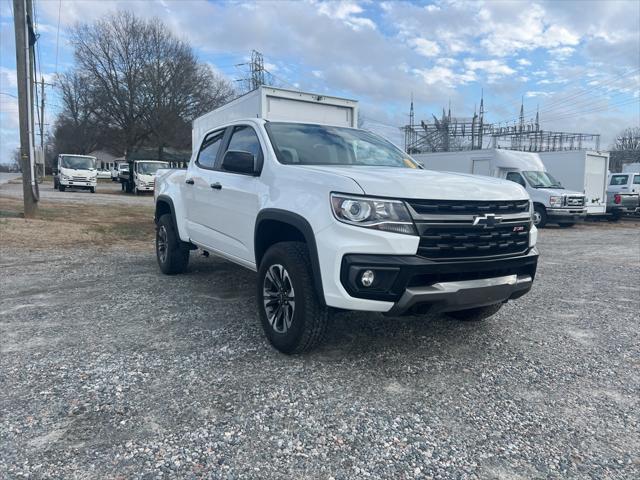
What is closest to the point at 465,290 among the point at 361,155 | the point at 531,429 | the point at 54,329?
the point at 531,429

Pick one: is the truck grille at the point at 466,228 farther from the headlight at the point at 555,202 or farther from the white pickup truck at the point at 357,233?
the headlight at the point at 555,202

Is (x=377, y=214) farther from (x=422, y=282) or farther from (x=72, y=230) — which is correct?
(x=72, y=230)

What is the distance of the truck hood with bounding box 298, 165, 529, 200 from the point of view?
10.6ft

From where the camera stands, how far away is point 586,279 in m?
7.06

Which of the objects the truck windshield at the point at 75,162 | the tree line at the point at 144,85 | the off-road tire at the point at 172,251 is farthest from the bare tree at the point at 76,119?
the off-road tire at the point at 172,251

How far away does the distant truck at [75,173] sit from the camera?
27.5 m

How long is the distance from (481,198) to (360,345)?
4.99ft

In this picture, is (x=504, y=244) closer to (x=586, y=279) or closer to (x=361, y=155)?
(x=361, y=155)

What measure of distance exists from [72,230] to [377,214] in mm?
9376

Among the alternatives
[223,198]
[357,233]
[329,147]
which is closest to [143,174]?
[223,198]

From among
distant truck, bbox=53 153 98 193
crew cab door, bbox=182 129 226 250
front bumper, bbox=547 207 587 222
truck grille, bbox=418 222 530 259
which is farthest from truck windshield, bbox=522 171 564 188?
distant truck, bbox=53 153 98 193

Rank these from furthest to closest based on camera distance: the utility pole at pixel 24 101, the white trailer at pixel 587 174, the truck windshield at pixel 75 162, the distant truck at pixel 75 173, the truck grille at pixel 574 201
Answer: the truck windshield at pixel 75 162
the distant truck at pixel 75 173
the white trailer at pixel 587 174
the truck grille at pixel 574 201
the utility pole at pixel 24 101

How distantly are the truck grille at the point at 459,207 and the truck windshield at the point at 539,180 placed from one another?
46.9 ft

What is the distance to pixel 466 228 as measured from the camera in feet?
10.9
